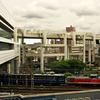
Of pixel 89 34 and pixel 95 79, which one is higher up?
pixel 89 34

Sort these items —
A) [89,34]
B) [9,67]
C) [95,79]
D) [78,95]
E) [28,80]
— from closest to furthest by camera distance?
1. [78,95]
2. [95,79]
3. [28,80]
4. [9,67]
5. [89,34]

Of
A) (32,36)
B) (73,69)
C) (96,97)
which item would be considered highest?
(32,36)

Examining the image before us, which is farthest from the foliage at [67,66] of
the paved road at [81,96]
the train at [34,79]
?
the paved road at [81,96]

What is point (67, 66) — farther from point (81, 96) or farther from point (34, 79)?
point (81, 96)

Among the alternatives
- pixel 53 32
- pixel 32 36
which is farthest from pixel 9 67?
pixel 53 32

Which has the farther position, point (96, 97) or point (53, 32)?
point (53, 32)

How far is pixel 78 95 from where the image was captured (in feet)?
26.8

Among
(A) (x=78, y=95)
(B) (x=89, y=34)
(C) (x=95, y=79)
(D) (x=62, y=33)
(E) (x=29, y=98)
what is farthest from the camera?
(B) (x=89, y=34)

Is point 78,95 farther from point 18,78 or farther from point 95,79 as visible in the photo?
point 18,78

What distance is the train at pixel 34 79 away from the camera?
25203mm

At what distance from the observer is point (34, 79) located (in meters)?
25.9

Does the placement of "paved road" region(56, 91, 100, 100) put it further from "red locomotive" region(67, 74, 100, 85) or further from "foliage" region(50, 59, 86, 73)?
"foliage" region(50, 59, 86, 73)

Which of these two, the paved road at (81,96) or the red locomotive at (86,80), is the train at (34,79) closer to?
the red locomotive at (86,80)

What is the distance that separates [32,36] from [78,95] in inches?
1472
